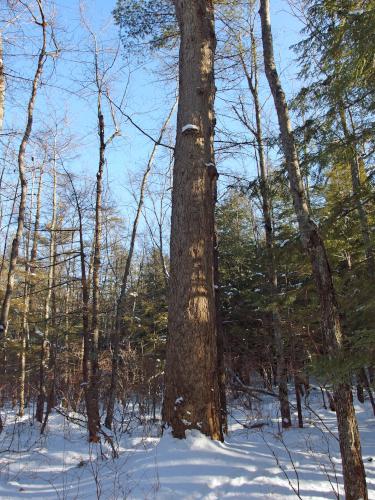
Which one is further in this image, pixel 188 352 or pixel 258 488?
pixel 188 352

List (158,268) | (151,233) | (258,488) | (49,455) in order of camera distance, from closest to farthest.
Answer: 1. (258,488)
2. (49,455)
3. (151,233)
4. (158,268)

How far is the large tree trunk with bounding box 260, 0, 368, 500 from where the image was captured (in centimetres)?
341

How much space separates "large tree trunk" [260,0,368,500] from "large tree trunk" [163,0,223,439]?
91cm

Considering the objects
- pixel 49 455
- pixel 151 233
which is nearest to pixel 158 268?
pixel 151 233

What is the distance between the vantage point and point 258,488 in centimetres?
355

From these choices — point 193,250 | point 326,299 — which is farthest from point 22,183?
point 326,299

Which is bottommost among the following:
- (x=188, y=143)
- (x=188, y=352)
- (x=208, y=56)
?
(x=188, y=352)

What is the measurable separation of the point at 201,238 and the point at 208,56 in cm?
255

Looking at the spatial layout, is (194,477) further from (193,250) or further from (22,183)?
(22,183)

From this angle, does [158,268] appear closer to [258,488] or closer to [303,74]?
[303,74]

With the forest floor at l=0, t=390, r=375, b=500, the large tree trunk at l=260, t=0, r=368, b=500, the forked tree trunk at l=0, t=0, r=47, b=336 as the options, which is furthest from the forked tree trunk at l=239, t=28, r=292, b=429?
the forked tree trunk at l=0, t=0, r=47, b=336

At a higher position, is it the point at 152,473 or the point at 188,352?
the point at 188,352

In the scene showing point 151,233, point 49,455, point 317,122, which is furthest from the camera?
point 151,233

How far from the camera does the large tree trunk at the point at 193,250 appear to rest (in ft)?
13.5
